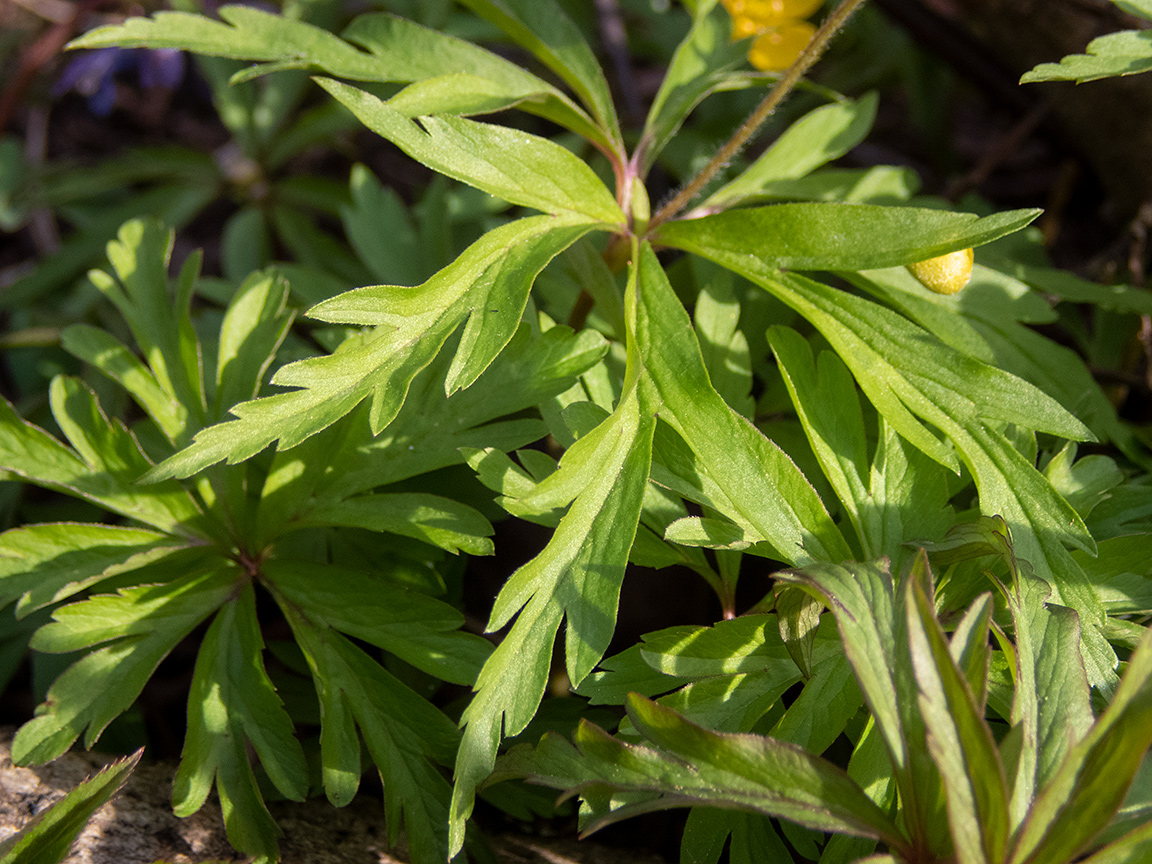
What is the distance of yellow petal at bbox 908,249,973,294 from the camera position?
4.70 ft

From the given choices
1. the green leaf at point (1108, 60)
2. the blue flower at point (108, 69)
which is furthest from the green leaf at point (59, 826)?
the blue flower at point (108, 69)

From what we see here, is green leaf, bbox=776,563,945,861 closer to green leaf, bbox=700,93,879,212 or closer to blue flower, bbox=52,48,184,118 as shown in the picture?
green leaf, bbox=700,93,879,212

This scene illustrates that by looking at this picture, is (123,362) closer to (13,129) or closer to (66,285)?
(66,285)

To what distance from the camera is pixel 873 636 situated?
996mm

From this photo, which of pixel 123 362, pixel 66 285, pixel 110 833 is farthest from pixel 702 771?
pixel 66 285

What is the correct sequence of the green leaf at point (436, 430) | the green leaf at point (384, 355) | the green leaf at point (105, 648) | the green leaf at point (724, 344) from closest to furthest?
the green leaf at point (384, 355) → the green leaf at point (105, 648) → the green leaf at point (436, 430) → the green leaf at point (724, 344)

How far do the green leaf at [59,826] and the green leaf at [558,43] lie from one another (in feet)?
4.23

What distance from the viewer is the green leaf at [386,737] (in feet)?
4.03

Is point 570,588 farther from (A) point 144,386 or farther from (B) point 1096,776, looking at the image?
(A) point 144,386

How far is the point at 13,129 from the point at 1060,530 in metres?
3.71

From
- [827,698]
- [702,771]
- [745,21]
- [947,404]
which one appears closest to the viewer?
[702,771]

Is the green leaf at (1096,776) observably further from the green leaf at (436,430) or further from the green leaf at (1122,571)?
the green leaf at (436,430)

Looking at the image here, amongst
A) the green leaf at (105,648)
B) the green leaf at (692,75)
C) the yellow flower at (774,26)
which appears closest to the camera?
the green leaf at (105,648)

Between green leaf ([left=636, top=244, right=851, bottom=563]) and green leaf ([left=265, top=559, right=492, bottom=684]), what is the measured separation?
0.40 meters
